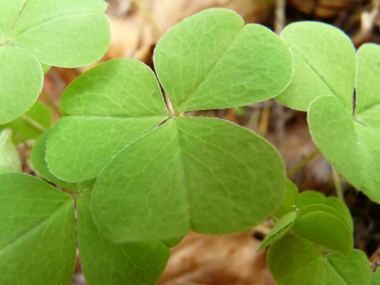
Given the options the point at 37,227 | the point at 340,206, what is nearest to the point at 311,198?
the point at 340,206

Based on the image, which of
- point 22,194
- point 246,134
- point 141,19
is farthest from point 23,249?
point 141,19

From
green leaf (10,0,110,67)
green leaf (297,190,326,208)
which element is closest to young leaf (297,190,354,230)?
green leaf (297,190,326,208)

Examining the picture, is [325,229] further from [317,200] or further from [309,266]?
[317,200]

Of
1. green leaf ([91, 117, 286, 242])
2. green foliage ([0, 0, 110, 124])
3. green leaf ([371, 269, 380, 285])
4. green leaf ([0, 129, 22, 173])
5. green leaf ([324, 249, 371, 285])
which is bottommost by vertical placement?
green leaf ([371, 269, 380, 285])

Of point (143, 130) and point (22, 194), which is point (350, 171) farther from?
point (22, 194)

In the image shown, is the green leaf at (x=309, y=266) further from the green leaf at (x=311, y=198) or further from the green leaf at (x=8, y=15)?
the green leaf at (x=8, y=15)

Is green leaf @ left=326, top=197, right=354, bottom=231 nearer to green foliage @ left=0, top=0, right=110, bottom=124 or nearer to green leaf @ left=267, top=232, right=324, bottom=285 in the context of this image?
green leaf @ left=267, top=232, right=324, bottom=285

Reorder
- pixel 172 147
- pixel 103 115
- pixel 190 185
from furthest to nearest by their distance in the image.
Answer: pixel 103 115, pixel 172 147, pixel 190 185
